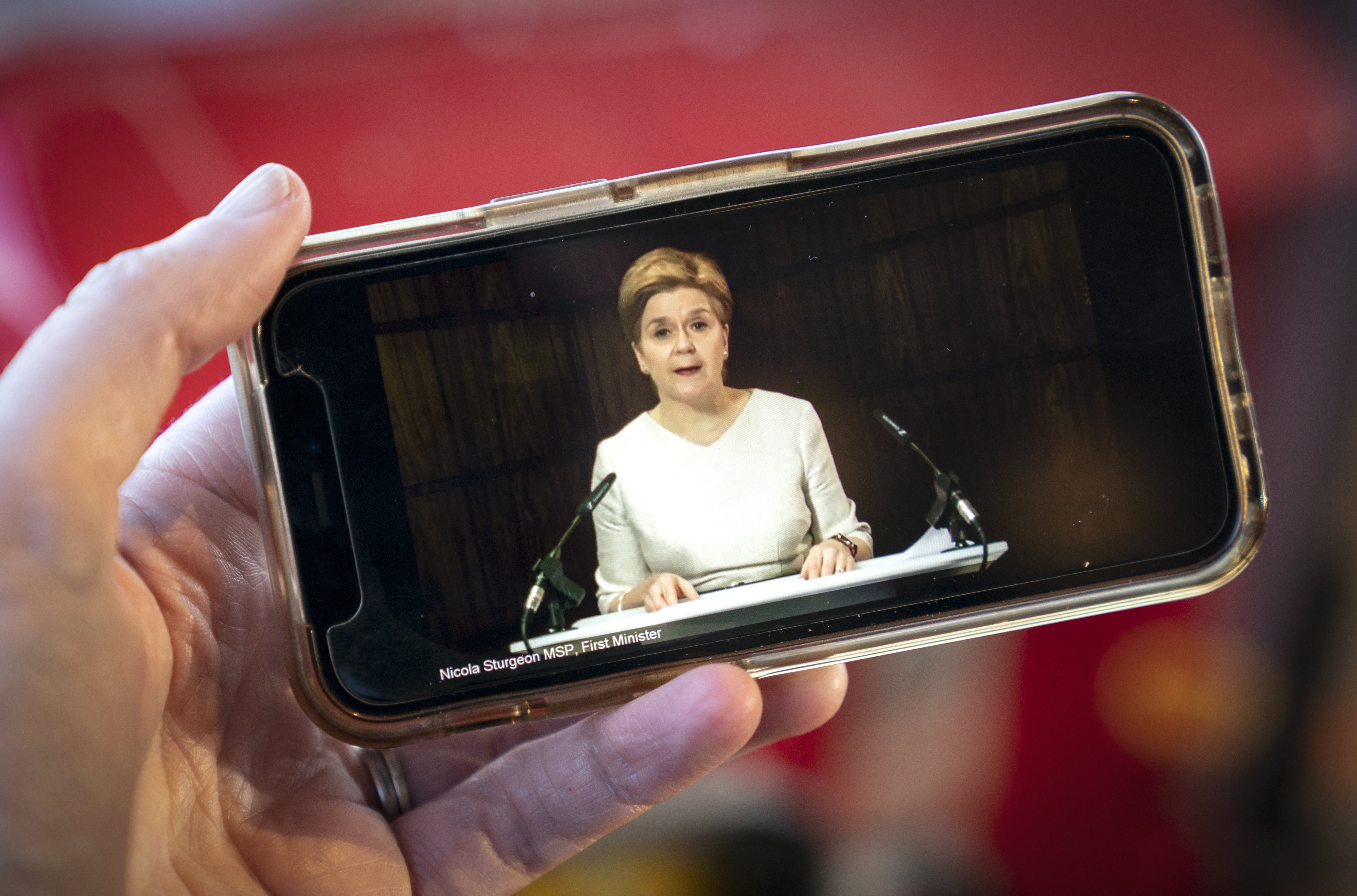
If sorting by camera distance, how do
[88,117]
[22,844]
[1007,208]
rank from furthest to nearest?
[88,117]
[1007,208]
[22,844]

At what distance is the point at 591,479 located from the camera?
1.39 ft

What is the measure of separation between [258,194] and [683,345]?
25 centimetres

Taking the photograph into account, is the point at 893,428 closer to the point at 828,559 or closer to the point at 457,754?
the point at 828,559

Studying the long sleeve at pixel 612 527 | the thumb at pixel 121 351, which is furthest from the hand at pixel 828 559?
the thumb at pixel 121 351

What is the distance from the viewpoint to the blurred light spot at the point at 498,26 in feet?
2.26

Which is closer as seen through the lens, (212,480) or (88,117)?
(212,480)

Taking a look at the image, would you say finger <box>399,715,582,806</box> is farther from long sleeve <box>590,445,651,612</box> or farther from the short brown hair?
the short brown hair

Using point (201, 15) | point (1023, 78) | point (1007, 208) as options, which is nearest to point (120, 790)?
point (1007, 208)

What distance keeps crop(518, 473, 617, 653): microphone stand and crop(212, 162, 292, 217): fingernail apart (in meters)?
0.24

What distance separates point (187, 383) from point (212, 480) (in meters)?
0.30

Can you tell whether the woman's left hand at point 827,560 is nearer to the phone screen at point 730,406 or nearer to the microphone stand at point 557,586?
the phone screen at point 730,406

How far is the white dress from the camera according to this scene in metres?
0.42

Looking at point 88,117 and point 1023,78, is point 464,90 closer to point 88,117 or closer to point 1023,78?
point 88,117

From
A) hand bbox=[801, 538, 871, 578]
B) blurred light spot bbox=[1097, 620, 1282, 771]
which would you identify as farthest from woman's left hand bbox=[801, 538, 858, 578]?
blurred light spot bbox=[1097, 620, 1282, 771]
